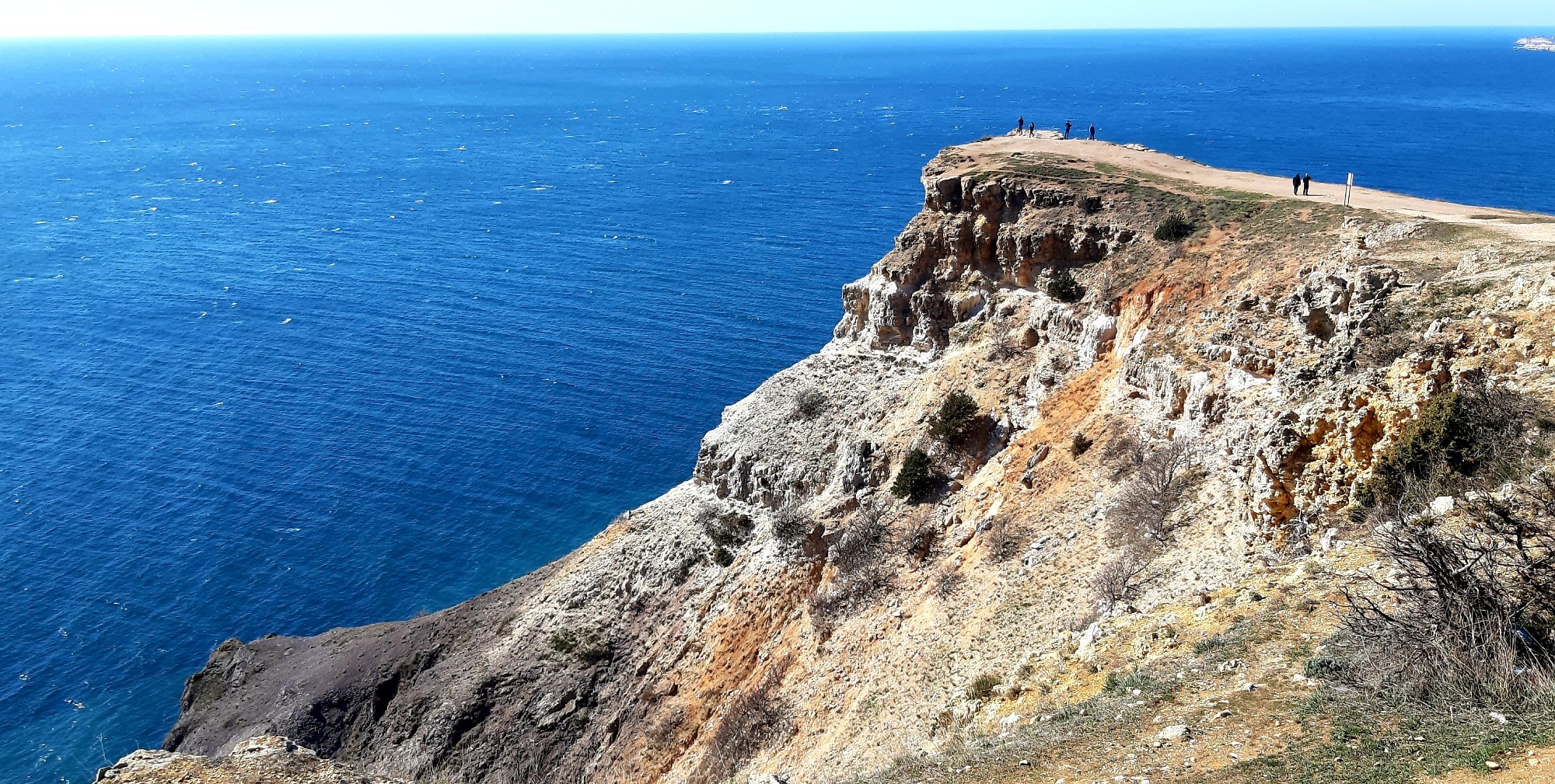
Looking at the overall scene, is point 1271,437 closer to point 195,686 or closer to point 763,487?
point 763,487

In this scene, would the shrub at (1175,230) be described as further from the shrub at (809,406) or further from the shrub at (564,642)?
the shrub at (564,642)

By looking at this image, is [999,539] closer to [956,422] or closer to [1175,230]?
[956,422]

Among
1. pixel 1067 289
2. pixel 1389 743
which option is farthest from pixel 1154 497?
pixel 1067 289

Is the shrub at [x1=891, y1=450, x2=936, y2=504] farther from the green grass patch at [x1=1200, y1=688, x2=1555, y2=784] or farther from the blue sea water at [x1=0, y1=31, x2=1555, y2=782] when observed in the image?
the blue sea water at [x1=0, y1=31, x2=1555, y2=782]

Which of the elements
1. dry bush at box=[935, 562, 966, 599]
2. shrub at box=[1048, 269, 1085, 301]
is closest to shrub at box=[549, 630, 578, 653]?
dry bush at box=[935, 562, 966, 599]

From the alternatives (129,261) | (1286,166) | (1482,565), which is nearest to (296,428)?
(129,261)

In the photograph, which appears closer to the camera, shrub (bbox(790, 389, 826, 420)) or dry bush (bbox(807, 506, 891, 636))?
dry bush (bbox(807, 506, 891, 636))
